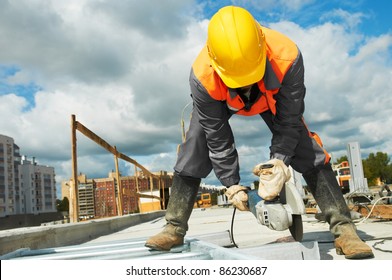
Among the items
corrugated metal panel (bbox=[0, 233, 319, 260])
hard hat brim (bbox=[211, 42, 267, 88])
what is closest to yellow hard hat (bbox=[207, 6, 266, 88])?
hard hat brim (bbox=[211, 42, 267, 88])

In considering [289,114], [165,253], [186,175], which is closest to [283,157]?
[289,114]

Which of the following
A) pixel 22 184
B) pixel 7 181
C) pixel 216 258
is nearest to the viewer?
pixel 216 258

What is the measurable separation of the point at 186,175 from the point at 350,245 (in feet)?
4.51

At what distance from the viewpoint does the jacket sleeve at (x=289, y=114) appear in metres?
2.85

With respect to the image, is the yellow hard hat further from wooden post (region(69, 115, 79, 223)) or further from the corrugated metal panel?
wooden post (region(69, 115, 79, 223))

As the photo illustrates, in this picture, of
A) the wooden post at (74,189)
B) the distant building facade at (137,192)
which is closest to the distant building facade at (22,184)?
the distant building facade at (137,192)

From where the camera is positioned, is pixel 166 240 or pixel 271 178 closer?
pixel 271 178

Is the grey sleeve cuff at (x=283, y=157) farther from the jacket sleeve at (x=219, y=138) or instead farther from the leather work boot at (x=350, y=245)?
the leather work boot at (x=350, y=245)

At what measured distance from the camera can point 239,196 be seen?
3.02m

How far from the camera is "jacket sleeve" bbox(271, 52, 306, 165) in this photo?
2.85 meters

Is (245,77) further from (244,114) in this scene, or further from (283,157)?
(283,157)
